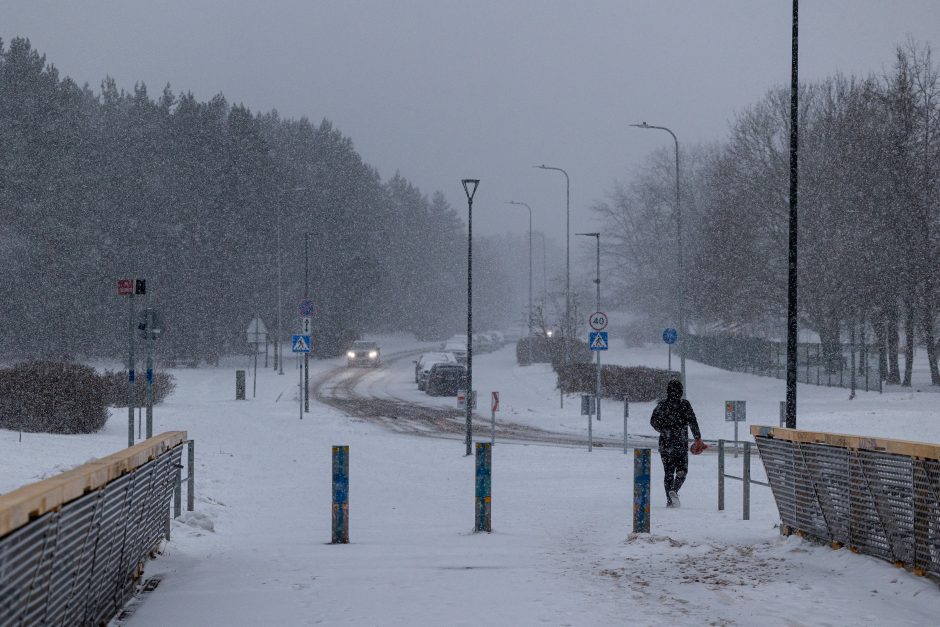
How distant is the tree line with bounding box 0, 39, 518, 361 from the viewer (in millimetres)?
56531

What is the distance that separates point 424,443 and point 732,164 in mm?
27285

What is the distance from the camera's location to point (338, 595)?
7.43 meters

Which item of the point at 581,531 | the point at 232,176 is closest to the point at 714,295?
the point at 232,176

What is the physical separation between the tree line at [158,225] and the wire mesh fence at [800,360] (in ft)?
70.6

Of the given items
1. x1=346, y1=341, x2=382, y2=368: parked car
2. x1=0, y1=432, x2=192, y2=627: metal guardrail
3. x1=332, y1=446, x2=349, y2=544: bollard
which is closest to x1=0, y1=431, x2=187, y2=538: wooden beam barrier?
x1=0, y1=432, x2=192, y2=627: metal guardrail

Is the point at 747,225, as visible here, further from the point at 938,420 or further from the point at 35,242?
the point at 35,242

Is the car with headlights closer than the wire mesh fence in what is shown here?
No

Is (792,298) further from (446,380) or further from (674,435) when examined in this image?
→ (446,380)

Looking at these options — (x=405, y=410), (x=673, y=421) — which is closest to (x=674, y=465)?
(x=673, y=421)

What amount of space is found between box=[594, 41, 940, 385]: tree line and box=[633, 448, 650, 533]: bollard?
25.3 m

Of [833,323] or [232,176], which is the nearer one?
[833,323]

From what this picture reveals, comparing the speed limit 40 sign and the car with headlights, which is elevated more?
the speed limit 40 sign

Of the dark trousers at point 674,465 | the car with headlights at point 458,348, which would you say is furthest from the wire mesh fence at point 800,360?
the dark trousers at point 674,465

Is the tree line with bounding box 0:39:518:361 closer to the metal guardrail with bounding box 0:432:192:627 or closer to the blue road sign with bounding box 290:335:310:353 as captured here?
the blue road sign with bounding box 290:335:310:353
